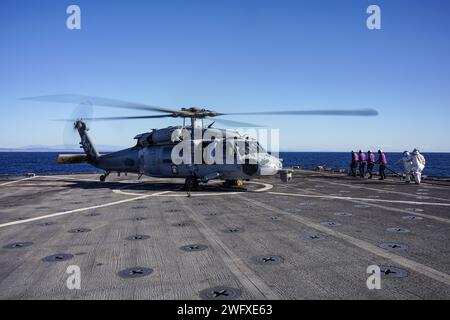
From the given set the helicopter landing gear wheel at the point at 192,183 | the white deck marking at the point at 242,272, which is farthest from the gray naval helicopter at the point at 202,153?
the white deck marking at the point at 242,272

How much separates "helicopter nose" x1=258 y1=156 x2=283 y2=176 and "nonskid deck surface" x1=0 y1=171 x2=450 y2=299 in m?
3.85

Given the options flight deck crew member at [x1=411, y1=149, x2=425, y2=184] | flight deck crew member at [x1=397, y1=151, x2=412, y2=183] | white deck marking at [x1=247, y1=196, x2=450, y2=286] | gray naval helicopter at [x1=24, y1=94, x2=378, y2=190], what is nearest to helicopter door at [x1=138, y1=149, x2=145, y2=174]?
gray naval helicopter at [x1=24, y1=94, x2=378, y2=190]

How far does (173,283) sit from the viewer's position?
5145mm

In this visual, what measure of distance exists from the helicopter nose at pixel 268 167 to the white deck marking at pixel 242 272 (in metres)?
8.46

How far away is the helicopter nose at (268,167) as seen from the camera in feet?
54.2

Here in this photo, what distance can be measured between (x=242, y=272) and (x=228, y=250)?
4.34ft

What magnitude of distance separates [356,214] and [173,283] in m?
7.62

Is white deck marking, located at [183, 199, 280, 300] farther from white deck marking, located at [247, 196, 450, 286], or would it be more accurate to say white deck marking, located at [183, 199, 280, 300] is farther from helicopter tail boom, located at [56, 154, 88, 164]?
helicopter tail boom, located at [56, 154, 88, 164]

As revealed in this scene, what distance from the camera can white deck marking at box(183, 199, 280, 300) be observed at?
471 centimetres

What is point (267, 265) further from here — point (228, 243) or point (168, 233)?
point (168, 233)
